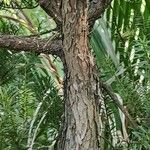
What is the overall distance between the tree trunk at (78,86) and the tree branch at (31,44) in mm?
25

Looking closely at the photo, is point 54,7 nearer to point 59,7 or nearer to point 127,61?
point 59,7

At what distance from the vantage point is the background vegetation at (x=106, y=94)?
446mm

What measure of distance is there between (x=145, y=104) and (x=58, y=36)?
0.43 ft

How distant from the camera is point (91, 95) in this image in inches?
16.3

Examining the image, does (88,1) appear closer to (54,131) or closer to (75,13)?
(75,13)

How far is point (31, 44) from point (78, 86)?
8 cm

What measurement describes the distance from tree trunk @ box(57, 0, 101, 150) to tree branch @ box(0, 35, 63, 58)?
0.02 meters

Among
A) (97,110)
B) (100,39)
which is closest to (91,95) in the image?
(97,110)

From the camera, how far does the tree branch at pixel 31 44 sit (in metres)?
0.44

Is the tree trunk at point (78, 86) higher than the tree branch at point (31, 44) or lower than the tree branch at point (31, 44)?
lower

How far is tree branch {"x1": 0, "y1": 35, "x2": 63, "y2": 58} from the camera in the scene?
44 cm

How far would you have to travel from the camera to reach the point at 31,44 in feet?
1.44

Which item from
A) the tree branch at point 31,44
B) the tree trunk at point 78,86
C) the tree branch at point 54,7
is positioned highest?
the tree branch at point 54,7

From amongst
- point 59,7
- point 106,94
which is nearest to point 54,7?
point 59,7
